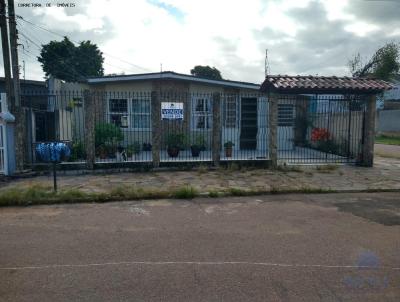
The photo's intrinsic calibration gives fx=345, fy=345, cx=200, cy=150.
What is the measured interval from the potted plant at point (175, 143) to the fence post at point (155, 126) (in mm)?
2411

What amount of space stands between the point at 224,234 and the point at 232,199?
2395 mm

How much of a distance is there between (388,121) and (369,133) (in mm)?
23689

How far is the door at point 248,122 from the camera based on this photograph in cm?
1620

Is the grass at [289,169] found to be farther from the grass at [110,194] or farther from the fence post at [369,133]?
the grass at [110,194]

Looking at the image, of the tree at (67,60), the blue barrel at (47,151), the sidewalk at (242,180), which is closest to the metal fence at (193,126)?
the blue barrel at (47,151)

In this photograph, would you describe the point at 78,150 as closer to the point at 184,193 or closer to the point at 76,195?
the point at 76,195

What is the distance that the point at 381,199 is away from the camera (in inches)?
297

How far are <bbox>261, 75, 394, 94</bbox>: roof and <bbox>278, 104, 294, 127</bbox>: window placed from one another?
14.6 feet

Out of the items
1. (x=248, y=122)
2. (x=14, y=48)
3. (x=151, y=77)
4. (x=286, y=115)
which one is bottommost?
(x=248, y=122)

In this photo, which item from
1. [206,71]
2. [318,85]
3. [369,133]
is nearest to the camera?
[318,85]

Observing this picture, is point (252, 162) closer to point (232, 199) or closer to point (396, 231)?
point (232, 199)

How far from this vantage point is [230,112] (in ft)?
52.3

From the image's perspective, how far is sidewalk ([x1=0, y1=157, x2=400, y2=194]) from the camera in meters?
8.37

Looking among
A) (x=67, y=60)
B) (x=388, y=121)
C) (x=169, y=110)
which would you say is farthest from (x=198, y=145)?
(x=67, y=60)
